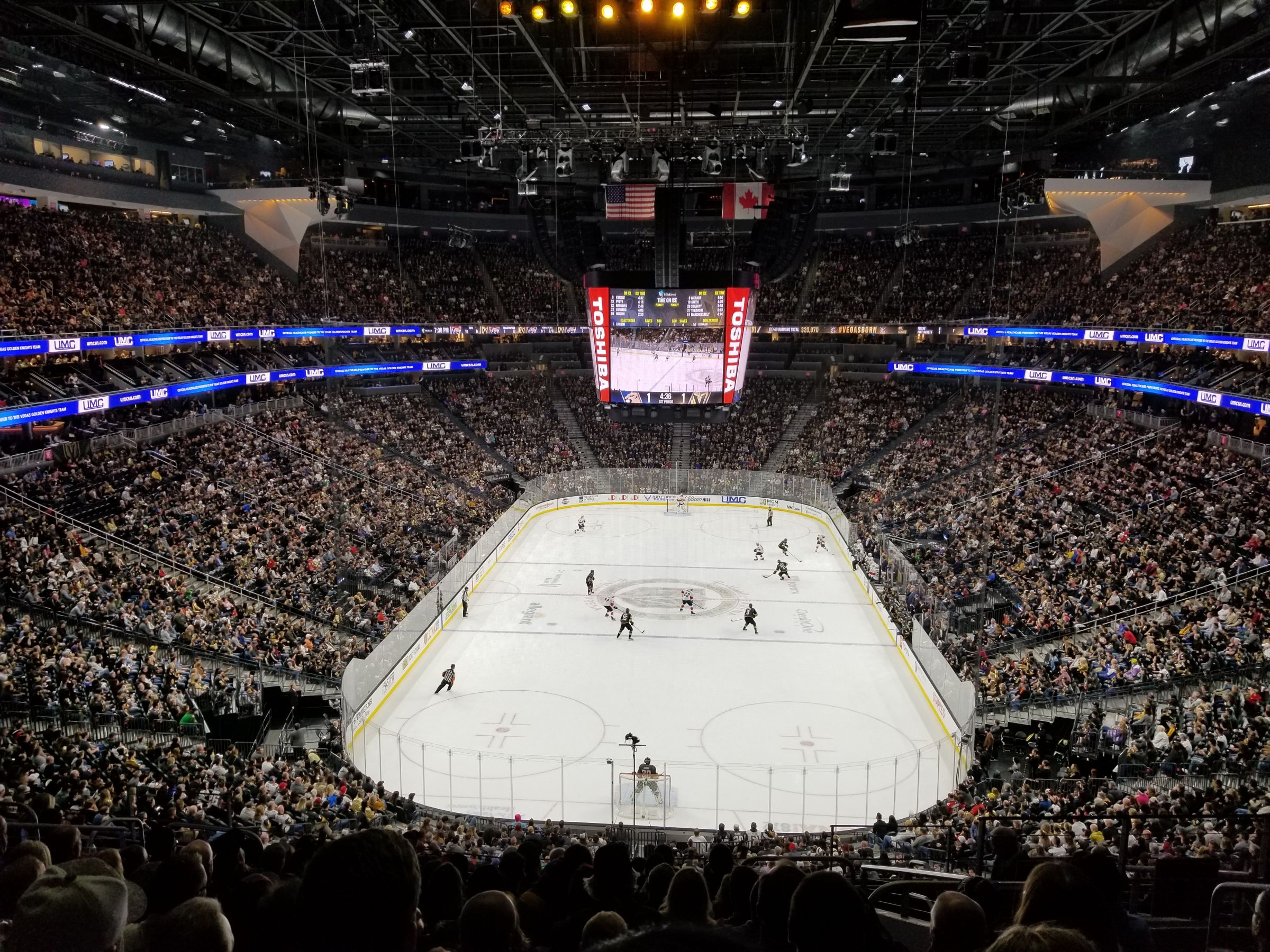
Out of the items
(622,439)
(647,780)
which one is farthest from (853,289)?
Result: (647,780)

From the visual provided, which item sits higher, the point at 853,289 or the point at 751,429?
the point at 853,289

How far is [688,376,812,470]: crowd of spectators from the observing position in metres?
42.8

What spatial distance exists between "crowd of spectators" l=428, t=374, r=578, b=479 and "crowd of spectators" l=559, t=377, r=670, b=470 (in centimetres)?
136

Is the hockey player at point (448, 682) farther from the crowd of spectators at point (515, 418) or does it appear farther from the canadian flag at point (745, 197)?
the crowd of spectators at point (515, 418)

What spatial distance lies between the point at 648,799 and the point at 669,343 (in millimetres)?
21995

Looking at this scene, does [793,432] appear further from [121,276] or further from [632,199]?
[121,276]

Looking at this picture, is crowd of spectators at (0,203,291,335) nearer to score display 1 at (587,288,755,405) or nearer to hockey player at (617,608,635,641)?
score display 1 at (587,288,755,405)

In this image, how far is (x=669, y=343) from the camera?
3388cm

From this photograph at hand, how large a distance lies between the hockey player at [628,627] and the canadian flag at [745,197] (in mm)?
14815

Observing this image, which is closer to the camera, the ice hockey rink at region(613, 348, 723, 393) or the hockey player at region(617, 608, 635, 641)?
the hockey player at region(617, 608, 635, 641)

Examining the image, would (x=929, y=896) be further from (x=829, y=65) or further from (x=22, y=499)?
(x=22, y=499)

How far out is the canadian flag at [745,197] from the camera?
29.5 meters

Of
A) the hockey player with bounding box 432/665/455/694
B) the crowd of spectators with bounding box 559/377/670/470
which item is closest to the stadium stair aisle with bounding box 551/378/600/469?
the crowd of spectators with bounding box 559/377/670/470

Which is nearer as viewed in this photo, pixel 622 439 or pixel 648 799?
pixel 648 799
